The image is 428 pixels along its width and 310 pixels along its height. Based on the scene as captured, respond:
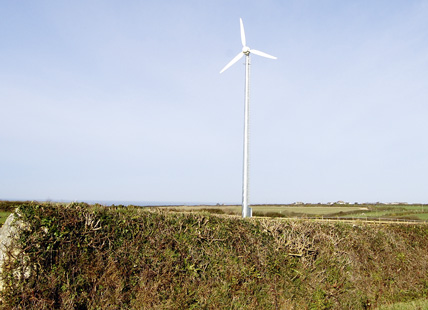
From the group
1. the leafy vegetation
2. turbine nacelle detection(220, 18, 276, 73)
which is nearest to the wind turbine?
turbine nacelle detection(220, 18, 276, 73)

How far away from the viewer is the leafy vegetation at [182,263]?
6.42 m

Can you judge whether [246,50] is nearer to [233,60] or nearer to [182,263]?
[233,60]

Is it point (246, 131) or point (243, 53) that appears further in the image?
point (243, 53)

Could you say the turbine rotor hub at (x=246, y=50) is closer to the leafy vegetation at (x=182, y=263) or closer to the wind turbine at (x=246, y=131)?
the wind turbine at (x=246, y=131)

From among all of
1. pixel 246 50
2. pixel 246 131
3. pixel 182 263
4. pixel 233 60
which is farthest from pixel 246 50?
pixel 182 263

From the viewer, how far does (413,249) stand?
50.1ft

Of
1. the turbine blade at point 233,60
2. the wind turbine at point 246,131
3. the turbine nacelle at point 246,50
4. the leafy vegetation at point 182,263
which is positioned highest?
the turbine nacelle at point 246,50

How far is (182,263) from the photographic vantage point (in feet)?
26.9

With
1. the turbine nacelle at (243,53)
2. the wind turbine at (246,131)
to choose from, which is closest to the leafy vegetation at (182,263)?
the wind turbine at (246,131)

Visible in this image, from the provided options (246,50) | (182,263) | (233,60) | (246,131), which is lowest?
(182,263)

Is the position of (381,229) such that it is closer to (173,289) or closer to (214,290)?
(214,290)

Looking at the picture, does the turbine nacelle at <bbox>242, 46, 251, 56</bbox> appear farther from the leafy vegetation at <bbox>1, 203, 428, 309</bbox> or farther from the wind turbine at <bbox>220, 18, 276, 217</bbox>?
the leafy vegetation at <bbox>1, 203, 428, 309</bbox>

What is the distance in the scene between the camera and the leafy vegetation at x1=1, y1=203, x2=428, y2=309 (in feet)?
21.1

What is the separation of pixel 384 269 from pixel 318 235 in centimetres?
418
